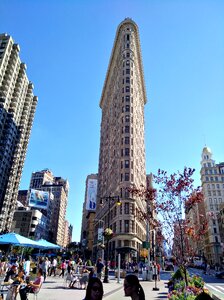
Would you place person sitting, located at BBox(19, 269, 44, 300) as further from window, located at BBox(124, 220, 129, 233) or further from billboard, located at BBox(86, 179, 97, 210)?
billboard, located at BBox(86, 179, 97, 210)

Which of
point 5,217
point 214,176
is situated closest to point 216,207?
point 214,176

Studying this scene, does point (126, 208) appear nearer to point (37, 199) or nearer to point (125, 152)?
point (125, 152)

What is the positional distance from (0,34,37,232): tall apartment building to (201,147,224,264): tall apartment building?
7162 cm

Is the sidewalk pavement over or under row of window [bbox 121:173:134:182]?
under

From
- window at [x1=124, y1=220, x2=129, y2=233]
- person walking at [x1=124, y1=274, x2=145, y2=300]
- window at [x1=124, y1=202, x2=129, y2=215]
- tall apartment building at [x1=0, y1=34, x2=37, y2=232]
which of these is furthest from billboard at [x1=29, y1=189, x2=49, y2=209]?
person walking at [x1=124, y1=274, x2=145, y2=300]

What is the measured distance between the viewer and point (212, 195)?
4129 inches

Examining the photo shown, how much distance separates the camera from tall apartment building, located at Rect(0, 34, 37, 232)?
80938mm

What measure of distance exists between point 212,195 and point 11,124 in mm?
82718

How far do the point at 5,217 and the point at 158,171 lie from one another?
7857cm

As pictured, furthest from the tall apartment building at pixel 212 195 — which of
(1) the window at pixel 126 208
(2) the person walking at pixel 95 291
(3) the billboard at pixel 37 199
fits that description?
(2) the person walking at pixel 95 291

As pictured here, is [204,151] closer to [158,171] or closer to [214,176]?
[214,176]

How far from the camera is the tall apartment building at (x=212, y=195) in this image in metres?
94.2

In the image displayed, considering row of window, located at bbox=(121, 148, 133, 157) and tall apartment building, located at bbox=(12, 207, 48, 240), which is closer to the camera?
row of window, located at bbox=(121, 148, 133, 157)

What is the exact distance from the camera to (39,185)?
181625 millimetres
